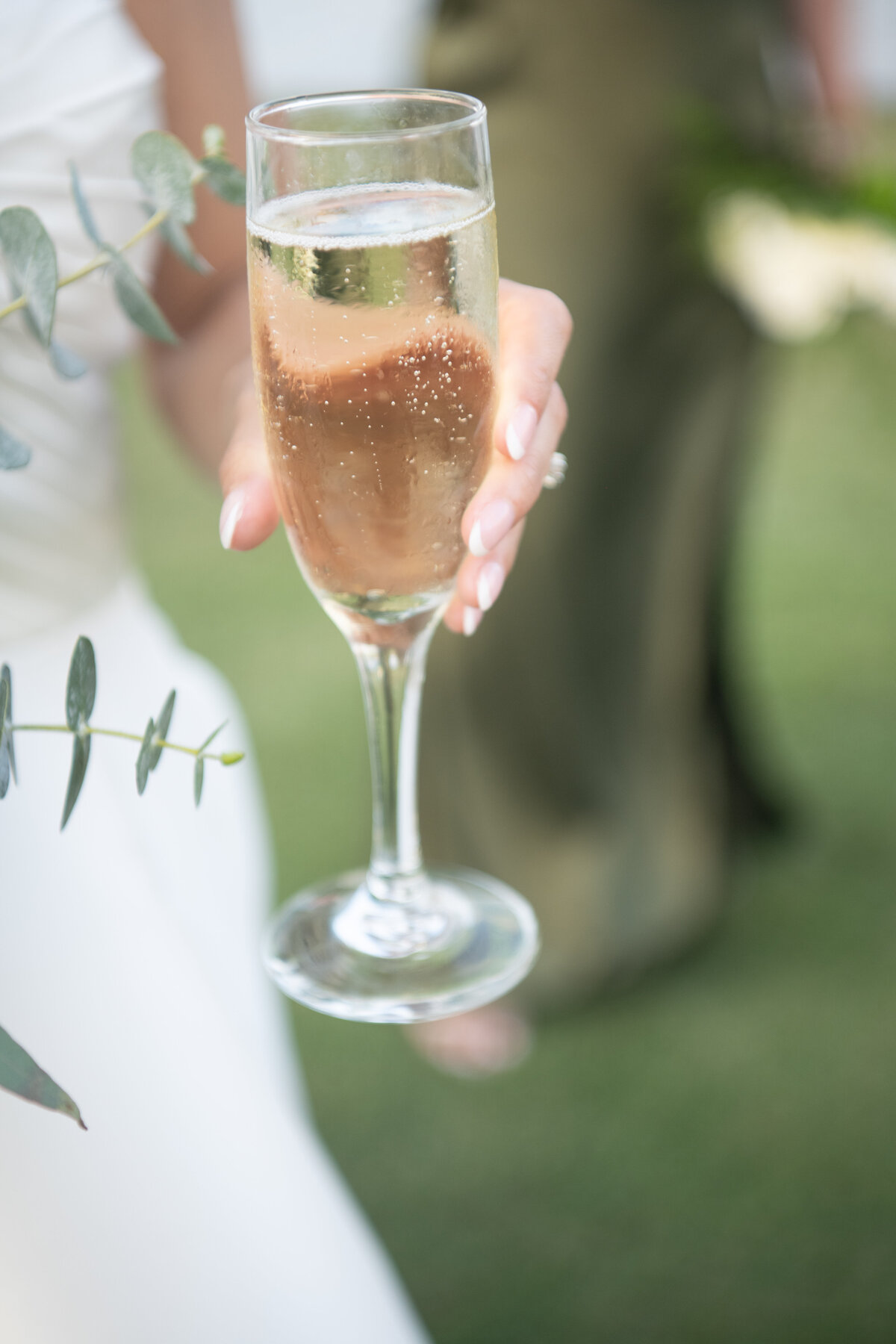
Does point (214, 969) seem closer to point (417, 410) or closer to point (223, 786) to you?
point (223, 786)

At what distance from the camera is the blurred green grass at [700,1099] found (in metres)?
1.44

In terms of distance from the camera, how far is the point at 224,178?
1.67 feet

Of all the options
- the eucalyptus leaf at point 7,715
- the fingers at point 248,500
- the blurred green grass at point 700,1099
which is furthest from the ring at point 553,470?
the blurred green grass at point 700,1099

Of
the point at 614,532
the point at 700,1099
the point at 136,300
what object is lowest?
the point at 700,1099

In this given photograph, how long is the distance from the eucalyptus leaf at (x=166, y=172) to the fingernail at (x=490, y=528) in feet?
0.53

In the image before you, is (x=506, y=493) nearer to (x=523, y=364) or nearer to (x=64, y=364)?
(x=523, y=364)

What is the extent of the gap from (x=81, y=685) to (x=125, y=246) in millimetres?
178

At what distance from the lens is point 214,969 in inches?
38.8

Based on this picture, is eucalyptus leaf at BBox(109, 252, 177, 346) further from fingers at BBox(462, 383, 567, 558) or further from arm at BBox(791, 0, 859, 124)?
arm at BBox(791, 0, 859, 124)

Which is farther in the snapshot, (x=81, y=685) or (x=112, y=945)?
(x=112, y=945)

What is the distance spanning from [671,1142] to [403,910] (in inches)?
46.4

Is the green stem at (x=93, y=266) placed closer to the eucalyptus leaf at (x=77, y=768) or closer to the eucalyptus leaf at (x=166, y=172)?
the eucalyptus leaf at (x=166, y=172)

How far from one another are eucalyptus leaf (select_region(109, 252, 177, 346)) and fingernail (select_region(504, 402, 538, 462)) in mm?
127

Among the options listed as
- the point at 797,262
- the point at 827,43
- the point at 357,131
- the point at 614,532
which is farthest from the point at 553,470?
the point at 827,43
